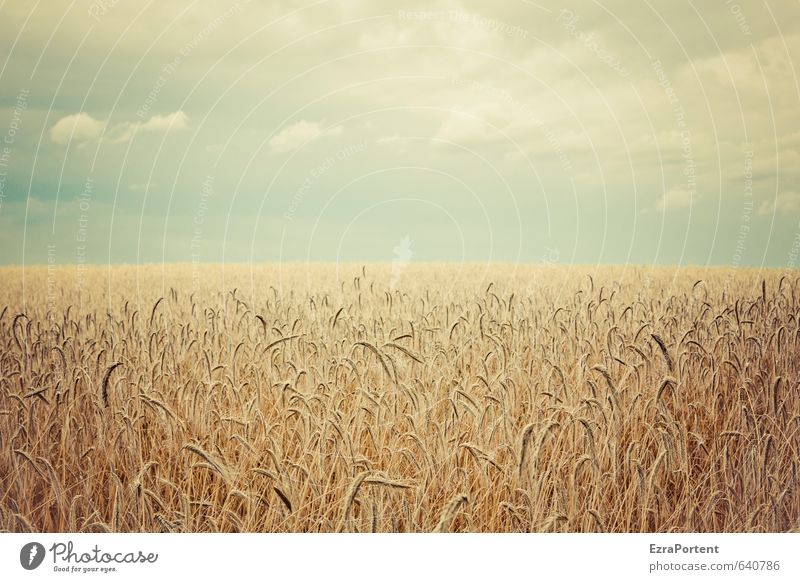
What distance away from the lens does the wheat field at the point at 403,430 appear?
3465mm

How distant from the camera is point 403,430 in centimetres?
398
